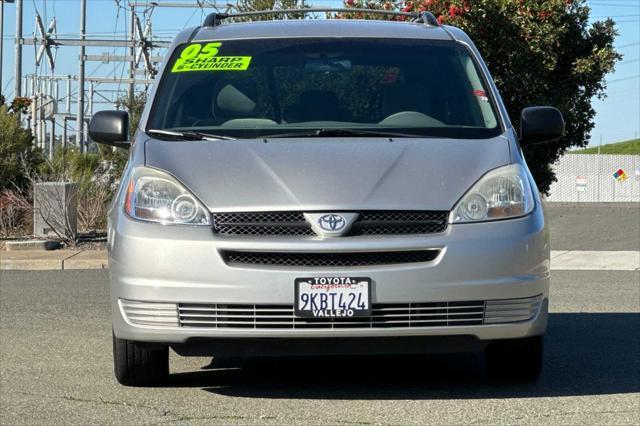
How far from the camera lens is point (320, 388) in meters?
6.62

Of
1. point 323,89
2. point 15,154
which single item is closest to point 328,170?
point 323,89

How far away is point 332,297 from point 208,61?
6.78 ft

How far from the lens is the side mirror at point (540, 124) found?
22.9ft

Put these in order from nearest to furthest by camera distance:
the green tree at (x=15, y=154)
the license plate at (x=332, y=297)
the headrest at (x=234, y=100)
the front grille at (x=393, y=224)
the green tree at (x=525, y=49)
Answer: the license plate at (x=332, y=297), the front grille at (x=393, y=224), the headrest at (x=234, y=100), the green tree at (x=525, y=49), the green tree at (x=15, y=154)

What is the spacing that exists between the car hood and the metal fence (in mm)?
49973

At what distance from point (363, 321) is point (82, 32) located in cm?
4222

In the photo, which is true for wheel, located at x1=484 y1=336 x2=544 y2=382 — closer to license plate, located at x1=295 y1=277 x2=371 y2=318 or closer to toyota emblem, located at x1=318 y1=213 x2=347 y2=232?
license plate, located at x1=295 y1=277 x2=371 y2=318

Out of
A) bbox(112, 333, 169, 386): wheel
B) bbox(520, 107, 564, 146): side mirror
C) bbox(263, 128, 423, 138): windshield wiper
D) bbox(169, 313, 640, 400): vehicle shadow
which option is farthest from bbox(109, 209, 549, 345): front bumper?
bbox(520, 107, 564, 146): side mirror

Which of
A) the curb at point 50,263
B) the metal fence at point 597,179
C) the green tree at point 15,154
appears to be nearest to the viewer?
the curb at point 50,263

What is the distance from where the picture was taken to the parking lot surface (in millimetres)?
5895

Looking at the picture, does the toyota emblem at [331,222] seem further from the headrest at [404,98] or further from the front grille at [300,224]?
the headrest at [404,98]

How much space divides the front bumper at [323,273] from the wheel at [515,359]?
0.39 meters

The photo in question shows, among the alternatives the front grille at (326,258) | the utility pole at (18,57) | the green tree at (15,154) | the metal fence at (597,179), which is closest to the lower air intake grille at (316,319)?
the front grille at (326,258)

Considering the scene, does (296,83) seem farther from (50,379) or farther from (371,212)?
(50,379)
